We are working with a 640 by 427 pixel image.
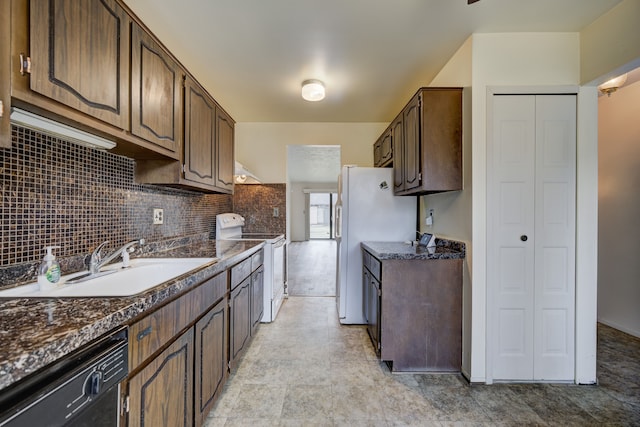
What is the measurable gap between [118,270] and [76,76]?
3.14 ft

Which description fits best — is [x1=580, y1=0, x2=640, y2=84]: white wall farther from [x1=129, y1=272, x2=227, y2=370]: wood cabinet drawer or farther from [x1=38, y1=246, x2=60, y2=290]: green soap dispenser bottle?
[x1=38, y1=246, x2=60, y2=290]: green soap dispenser bottle

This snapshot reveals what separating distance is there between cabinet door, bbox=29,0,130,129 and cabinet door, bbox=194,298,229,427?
1063mm

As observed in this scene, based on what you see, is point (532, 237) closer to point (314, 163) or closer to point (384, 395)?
point (384, 395)

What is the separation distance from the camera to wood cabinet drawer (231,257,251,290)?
189 centimetres

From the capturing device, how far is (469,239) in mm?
1993

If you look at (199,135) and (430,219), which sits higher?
(199,135)

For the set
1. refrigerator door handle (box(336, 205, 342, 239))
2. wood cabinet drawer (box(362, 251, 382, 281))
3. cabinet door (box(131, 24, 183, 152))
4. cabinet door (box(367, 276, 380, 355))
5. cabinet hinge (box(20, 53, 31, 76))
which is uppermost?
cabinet door (box(131, 24, 183, 152))

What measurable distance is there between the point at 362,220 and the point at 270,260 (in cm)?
108

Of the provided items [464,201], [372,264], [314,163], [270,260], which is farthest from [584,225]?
[314,163]

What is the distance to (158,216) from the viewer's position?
7.04ft

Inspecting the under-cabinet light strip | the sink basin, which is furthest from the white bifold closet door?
the under-cabinet light strip

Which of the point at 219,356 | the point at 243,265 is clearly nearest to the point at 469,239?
the point at 243,265

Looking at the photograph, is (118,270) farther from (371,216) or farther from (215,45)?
(371,216)

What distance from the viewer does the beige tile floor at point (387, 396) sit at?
160 cm
